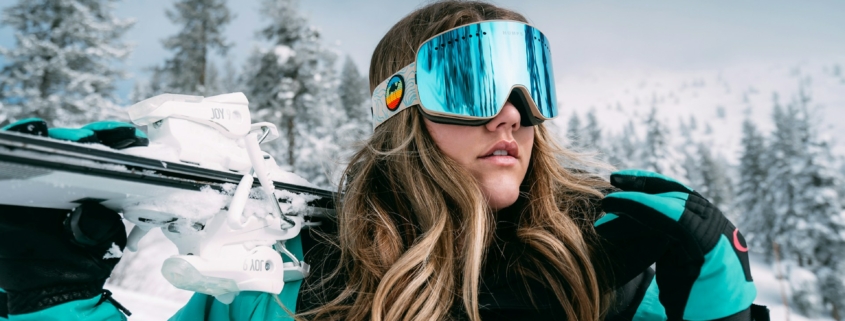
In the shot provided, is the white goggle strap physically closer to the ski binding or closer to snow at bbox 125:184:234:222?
the ski binding

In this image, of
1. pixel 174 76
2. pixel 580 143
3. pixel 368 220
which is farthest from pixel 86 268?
pixel 174 76

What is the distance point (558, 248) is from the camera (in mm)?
1673

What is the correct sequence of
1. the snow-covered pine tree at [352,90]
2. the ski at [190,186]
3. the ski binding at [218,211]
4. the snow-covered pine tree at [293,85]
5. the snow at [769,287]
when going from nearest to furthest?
the ski at [190,186] → the ski binding at [218,211] → the snow-covered pine tree at [293,85] → the snow at [769,287] → the snow-covered pine tree at [352,90]

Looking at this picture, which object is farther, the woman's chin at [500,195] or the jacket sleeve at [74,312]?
the woman's chin at [500,195]

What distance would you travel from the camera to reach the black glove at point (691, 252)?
132 cm

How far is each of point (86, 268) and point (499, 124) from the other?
1.61 meters

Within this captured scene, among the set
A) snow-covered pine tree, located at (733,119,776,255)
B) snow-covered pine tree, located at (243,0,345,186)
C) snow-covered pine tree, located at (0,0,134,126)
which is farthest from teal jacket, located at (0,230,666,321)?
snow-covered pine tree, located at (733,119,776,255)

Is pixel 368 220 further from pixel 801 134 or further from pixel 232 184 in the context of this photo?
pixel 801 134

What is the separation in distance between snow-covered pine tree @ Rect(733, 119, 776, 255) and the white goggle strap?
120 ft

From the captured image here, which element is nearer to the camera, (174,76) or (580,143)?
(580,143)

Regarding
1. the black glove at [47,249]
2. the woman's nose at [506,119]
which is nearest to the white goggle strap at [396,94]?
the woman's nose at [506,119]

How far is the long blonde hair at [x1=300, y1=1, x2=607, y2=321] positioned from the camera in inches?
63.3

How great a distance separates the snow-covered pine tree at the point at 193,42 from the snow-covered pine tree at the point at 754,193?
35.9 m

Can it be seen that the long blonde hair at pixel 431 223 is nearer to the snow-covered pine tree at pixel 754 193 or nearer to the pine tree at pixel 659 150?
the pine tree at pixel 659 150
